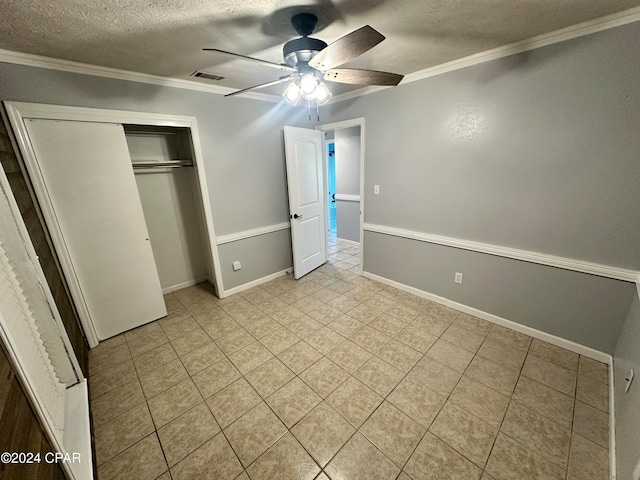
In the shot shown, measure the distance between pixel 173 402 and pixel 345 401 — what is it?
119cm

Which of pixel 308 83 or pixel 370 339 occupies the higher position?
pixel 308 83

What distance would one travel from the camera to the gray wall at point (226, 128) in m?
1.84

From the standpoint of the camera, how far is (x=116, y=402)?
5.63 ft

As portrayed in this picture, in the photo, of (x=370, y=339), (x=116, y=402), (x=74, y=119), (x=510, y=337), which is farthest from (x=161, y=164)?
(x=510, y=337)

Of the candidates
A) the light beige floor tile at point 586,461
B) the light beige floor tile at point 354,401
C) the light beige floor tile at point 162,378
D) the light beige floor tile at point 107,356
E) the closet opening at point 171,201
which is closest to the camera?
the light beige floor tile at point 586,461

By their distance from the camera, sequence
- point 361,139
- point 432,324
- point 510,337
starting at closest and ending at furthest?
1. point 510,337
2. point 432,324
3. point 361,139

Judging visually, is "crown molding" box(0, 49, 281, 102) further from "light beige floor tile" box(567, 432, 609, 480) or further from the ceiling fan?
"light beige floor tile" box(567, 432, 609, 480)

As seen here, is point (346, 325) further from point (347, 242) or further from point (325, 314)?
point (347, 242)

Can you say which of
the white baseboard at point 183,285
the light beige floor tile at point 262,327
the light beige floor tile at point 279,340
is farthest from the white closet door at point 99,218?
the light beige floor tile at point 279,340

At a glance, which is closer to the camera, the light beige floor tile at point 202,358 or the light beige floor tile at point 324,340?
the light beige floor tile at point 202,358

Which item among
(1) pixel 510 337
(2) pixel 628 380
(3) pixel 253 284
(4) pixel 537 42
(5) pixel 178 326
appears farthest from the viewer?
(3) pixel 253 284

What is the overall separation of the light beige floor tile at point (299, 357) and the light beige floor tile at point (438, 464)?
902mm

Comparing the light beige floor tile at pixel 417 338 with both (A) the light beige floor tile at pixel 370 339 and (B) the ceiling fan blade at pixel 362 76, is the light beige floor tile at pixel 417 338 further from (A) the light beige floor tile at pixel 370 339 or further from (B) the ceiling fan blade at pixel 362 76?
(B) the ceiling fan blade at pixel 362 76

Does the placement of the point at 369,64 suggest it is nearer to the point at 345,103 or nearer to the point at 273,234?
the point at 345,103
